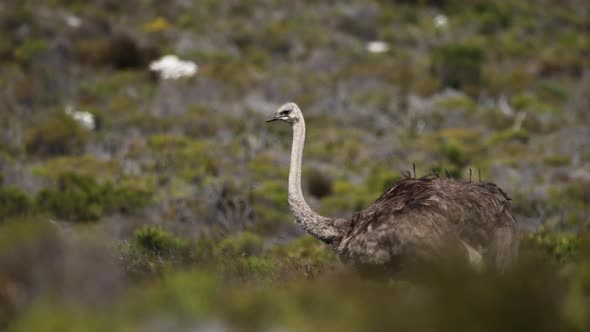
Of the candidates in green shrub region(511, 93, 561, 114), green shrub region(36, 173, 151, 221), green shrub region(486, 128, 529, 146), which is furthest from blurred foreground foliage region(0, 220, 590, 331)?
green shrub region(511, 93, 561, 114)

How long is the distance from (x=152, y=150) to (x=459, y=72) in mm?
9549

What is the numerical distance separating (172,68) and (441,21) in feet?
42.5

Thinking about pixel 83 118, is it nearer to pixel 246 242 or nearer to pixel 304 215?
pixel 246 242

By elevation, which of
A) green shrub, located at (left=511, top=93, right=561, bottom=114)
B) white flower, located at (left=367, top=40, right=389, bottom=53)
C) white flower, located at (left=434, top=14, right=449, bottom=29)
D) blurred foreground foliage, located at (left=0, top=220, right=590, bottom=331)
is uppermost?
blurred foreground foliage, located at (left=0, top=220, right=590, bottom=331)

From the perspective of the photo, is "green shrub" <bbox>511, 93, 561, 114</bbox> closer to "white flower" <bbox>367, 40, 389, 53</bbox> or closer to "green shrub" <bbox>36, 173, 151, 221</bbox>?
"white flower" <bbox>367, 40, 389, 53</bbox>

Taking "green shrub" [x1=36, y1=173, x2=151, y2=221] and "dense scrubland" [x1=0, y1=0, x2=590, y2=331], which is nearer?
"dense scrubland" [x1=0, y1=0, x2=590, y2=331]

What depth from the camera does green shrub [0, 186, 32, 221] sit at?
8.31 metres

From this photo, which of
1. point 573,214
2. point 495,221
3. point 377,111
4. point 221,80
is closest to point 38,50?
point 221,80

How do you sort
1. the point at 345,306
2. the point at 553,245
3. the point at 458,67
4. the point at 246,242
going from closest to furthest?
the point at 345,306 < the point at 553,245 < the point at 246,242 < the point at 458,67

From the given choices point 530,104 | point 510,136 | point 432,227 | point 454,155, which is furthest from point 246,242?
point 530,104

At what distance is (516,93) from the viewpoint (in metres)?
18.1

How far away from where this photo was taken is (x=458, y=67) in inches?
743

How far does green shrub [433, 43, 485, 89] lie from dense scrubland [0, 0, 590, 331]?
75 mm

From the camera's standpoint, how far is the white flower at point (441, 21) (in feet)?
88.0
